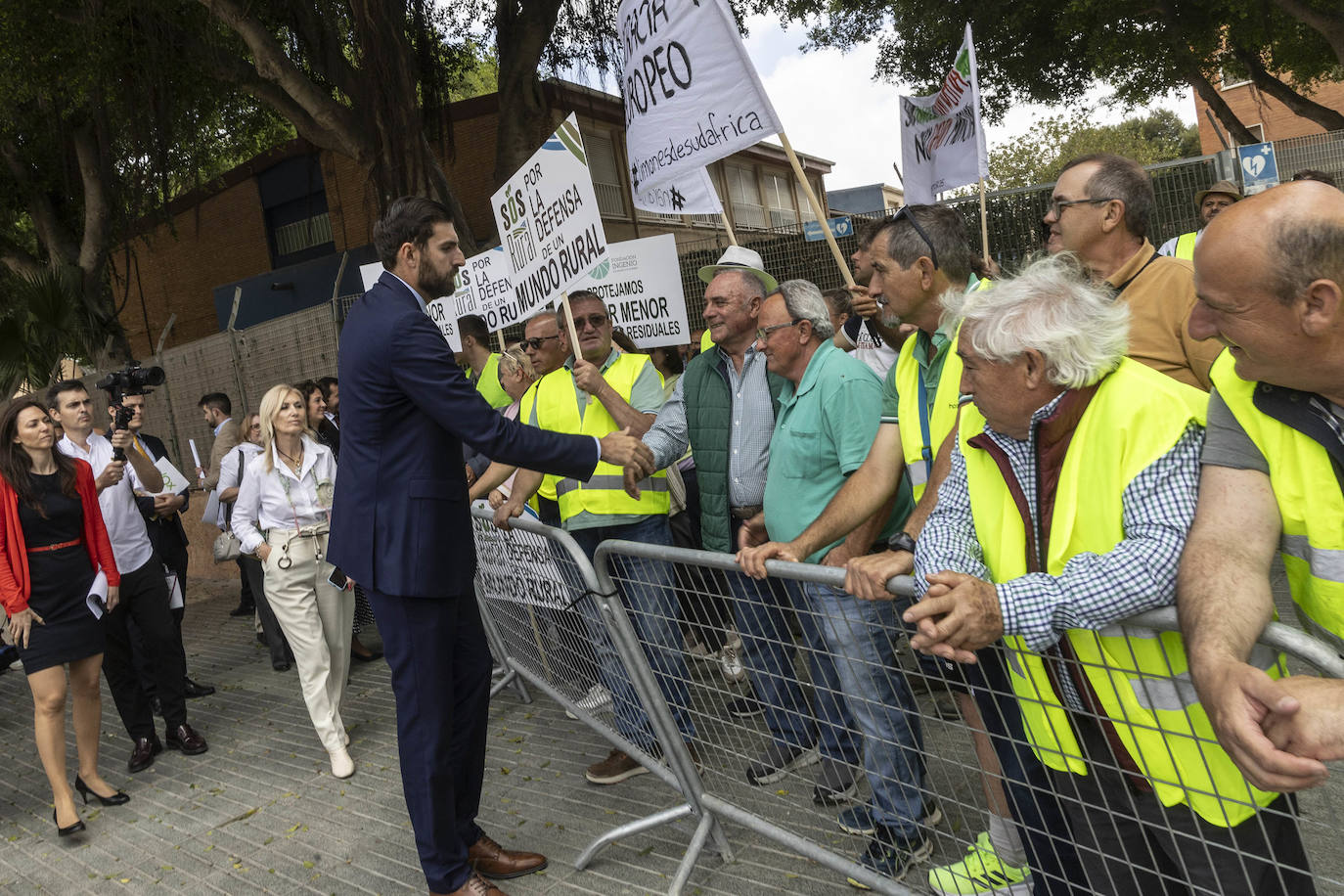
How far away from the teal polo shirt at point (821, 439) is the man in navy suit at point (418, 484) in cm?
79

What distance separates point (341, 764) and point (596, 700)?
6.20 feet

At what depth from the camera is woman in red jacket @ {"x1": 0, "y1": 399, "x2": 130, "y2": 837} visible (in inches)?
201

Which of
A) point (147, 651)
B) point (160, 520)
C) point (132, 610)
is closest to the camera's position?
point (132, 610)

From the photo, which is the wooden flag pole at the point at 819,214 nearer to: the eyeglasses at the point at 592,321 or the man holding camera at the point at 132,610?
the eyeglasses at the point at 592,321

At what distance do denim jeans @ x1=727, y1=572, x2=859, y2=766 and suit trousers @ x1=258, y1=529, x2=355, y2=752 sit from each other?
3.36m

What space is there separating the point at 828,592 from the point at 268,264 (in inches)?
1013

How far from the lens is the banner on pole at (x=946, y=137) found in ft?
18.1

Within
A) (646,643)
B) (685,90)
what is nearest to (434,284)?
(646,643)

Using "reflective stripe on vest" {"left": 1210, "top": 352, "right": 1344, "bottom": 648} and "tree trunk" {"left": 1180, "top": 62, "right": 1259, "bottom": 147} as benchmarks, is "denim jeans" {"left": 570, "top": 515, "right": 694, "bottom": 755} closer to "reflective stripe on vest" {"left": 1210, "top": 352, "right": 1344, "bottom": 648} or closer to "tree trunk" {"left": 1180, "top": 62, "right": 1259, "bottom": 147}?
"reflective stripe on vest" {"left": 1210, "top": 352, "right": 1344, "bottom": 648}

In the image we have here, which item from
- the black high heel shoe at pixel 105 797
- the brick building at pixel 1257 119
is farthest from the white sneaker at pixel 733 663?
the brick building at pixel 1257 119

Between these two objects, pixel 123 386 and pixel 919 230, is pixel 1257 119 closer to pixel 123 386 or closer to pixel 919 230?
pixel 919 230

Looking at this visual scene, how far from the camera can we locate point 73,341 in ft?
56.8

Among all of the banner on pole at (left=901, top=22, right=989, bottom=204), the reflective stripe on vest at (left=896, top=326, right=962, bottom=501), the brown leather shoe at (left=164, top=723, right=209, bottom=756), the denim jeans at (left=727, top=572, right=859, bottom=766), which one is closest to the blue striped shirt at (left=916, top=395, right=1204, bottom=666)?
the denim jeans at (left=727, top=572, right=859, bottom=766)

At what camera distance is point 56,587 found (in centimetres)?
522
